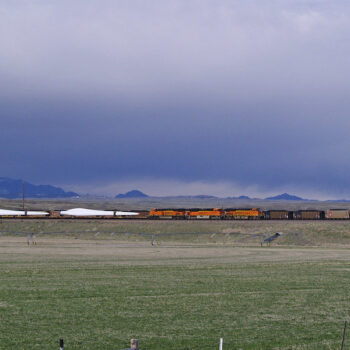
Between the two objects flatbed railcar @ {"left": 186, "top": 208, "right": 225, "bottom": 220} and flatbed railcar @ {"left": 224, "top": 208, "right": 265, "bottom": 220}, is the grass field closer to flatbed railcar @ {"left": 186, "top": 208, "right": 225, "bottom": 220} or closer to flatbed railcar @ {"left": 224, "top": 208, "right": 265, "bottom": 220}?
flatbed railcar @ {"left": 224, "top": 208, "right": 265, "bottom": 220}

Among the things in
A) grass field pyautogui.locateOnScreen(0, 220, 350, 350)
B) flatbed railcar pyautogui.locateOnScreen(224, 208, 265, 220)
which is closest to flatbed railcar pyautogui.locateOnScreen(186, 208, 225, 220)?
flatbed railcar pyautogui.locateOnScreen(224, 208, 265, 220)

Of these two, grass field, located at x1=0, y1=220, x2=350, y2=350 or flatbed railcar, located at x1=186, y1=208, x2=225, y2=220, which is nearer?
grass field, located at x1=0, y1=220, x2=350, y2=350

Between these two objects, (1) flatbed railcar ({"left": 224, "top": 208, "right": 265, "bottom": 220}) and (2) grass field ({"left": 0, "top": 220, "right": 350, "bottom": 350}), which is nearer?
(2) grass field ({"left": 0, "top": 220, "right": 350, "bottom": 350})

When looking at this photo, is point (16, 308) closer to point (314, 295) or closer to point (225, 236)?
point (314, 295)

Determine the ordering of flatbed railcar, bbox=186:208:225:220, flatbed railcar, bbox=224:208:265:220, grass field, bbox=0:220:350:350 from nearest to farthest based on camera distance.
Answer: grass field, bbox=0:220:350:350, flatbed railcar, bbox=224:208:265:220, flatbed railcar, bbox=186:208:225:220

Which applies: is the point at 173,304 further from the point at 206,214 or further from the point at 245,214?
the point at 206,214

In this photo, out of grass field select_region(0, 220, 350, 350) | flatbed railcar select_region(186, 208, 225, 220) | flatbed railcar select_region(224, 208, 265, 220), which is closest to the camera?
grass field select_region(0, 220, 350, 350)

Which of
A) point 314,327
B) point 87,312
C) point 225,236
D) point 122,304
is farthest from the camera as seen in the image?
point 225,236

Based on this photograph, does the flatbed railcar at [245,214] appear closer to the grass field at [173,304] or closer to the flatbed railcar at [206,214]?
the flatbed railcar at [206,214]

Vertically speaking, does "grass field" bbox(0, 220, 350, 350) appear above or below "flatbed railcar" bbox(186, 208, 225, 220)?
below

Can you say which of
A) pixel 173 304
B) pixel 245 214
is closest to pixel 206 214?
pixel 245 214

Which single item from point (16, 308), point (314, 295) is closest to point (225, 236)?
point (314, 295)

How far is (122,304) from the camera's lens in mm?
24578

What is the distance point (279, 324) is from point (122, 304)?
23.5 ft
